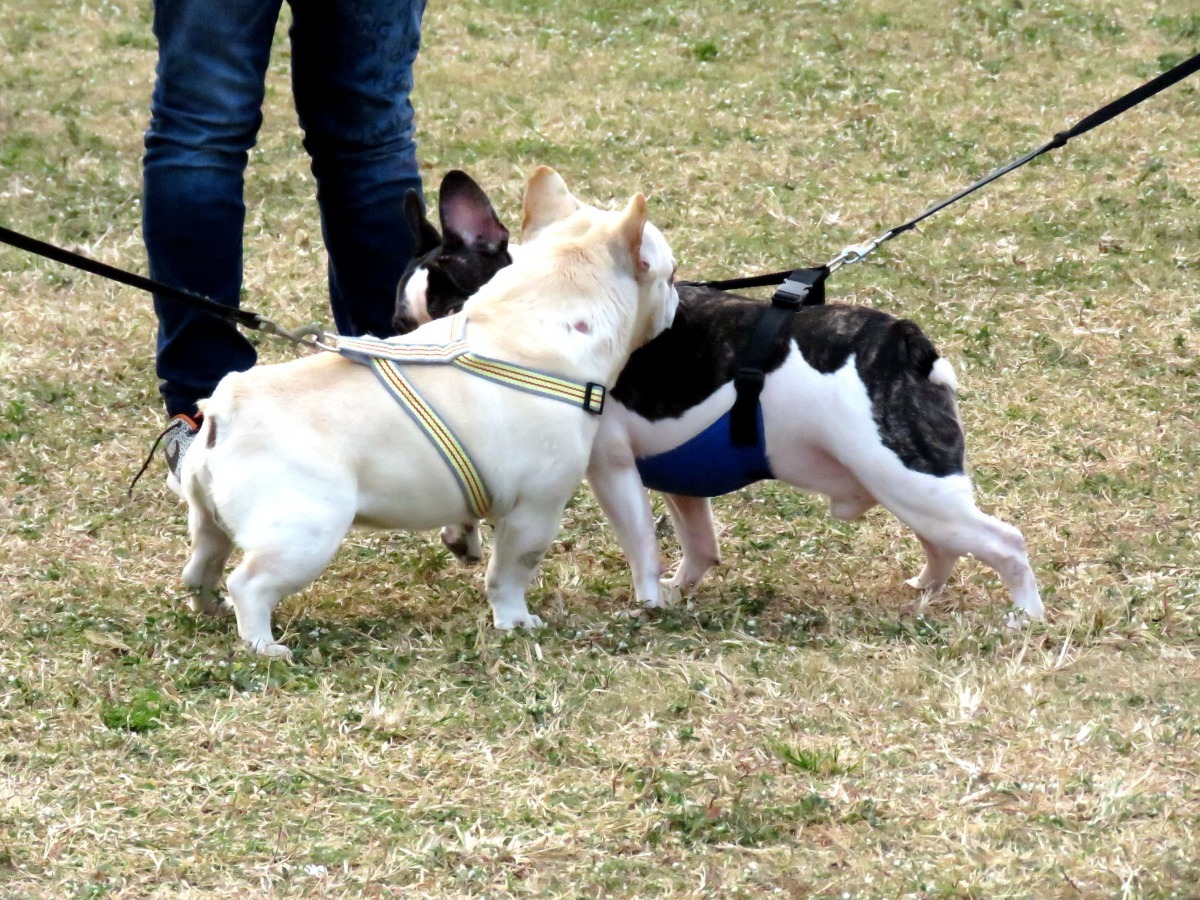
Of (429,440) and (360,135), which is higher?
(360,135)

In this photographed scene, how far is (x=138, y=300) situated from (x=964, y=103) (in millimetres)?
4502

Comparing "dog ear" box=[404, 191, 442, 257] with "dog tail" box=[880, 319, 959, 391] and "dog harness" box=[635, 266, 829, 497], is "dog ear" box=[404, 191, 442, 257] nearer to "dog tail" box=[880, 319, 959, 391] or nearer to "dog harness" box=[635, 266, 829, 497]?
"dog harness" box=[635, 266, 829, 497]

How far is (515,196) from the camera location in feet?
24.0

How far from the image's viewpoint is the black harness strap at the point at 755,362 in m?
3.67

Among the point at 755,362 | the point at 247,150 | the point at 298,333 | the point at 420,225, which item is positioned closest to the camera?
the point at 298,333

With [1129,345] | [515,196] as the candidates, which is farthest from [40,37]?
[1129,345]

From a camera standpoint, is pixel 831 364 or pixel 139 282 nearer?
pixel 139 282

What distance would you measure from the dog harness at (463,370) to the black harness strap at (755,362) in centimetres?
33

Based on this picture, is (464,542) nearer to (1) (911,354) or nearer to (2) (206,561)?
(2) (206,561)

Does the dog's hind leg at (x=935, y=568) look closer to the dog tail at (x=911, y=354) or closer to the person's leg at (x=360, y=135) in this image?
the dog tail at (x=911, y=354)

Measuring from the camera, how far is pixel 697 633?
3.71 metres

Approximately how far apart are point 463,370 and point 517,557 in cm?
46

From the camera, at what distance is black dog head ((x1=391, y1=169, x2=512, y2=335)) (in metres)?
3.87

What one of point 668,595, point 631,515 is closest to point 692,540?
point 668,595
